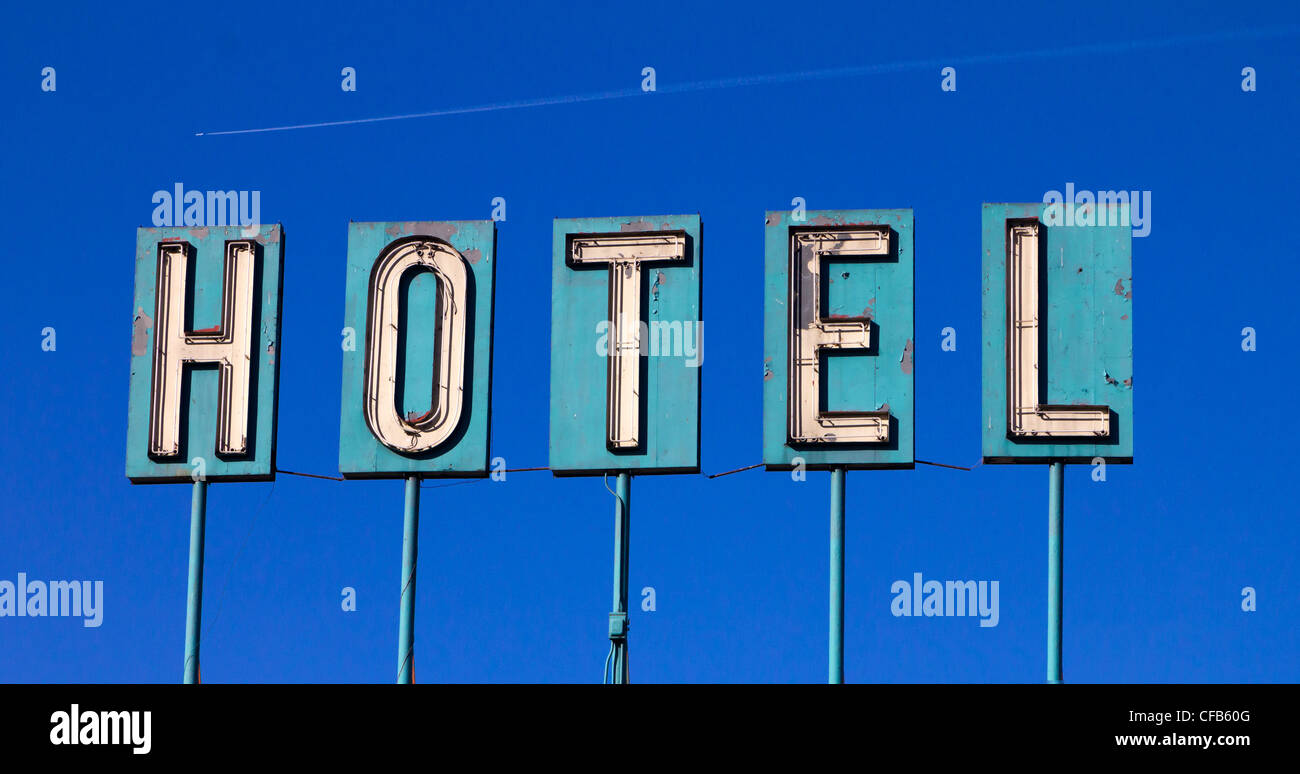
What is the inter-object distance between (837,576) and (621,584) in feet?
8.29

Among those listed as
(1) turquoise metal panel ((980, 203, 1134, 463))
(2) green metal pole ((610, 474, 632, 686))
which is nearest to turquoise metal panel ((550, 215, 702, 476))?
(2) green metal pole ((610, 474, 632, 686))

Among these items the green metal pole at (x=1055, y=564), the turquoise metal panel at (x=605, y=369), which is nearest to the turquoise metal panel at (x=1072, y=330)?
the green metal pole at (x=1055, y=564)

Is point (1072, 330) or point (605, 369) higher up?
point (1072, 330)

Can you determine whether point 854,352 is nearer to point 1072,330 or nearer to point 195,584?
point 1072,330

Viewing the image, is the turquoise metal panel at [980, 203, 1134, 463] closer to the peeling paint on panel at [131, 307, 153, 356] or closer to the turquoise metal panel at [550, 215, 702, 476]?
the turquoise metal panel at [550, 215, 702, 476]

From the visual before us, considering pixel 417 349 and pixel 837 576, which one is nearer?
pixel 837 576

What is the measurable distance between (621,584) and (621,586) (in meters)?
0.03

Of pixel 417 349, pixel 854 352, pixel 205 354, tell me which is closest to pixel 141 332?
pixel 205 354

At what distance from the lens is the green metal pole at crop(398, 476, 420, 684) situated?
27.3m

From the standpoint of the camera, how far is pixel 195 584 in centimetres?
2806

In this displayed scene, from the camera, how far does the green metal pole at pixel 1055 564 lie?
26344 millimetres
